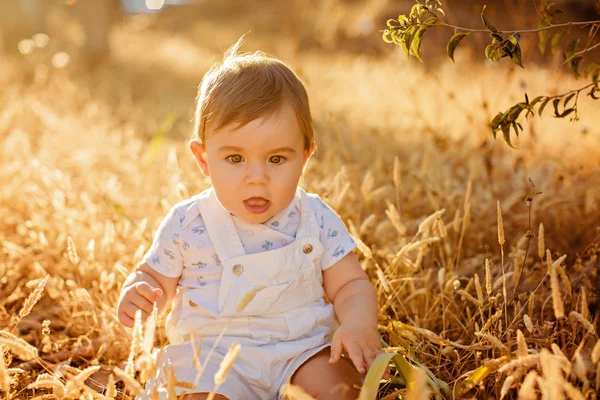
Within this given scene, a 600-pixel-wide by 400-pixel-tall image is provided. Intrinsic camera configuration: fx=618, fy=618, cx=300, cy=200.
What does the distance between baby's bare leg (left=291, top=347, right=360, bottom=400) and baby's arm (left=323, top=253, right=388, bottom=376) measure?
0.24 ft

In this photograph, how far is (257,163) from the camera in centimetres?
193

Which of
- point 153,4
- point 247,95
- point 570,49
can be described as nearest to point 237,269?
point 247,95

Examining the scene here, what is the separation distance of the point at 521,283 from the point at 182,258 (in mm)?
1394

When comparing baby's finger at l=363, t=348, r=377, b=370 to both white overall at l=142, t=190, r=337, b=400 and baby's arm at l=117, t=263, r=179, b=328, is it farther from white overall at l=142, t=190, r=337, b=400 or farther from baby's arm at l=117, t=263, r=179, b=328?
baby's arm at l=117, t=263, r=179, b=328

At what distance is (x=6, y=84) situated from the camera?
21.1 feet

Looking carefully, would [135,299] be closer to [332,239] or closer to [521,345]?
[332,239]

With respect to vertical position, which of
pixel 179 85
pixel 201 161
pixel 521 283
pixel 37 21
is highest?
pixel 37 21

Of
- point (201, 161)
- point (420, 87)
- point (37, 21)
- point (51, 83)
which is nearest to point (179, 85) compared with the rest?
point (51, 83)

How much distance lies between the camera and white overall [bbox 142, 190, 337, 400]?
6.29 feet

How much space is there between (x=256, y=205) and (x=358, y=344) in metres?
0.54

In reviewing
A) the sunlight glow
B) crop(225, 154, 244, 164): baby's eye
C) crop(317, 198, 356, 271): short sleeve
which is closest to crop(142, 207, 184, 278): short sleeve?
crop(225, 154, 244, 164): baby's eye

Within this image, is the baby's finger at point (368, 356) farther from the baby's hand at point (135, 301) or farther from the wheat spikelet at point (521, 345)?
the baby's hand at point (135, 301)

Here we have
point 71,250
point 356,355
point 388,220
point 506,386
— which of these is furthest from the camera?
point 388,220

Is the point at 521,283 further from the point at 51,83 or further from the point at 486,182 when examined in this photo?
the point at 51,83
